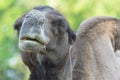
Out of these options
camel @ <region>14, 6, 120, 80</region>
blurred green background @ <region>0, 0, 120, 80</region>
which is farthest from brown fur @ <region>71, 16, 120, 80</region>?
blurred green background @ <region>0, 0, 120, 80</region>

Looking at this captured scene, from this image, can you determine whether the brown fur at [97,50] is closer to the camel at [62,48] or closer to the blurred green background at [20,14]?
the camel at [62,48]

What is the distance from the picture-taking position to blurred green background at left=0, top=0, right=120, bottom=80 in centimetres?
597

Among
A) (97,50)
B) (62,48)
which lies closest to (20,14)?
(97,50)

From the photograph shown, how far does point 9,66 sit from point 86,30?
2682 millimetres

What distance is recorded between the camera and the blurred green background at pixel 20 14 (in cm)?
597

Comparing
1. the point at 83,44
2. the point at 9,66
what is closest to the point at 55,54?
the point at 83,44

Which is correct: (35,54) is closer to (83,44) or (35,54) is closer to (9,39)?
(83,44)

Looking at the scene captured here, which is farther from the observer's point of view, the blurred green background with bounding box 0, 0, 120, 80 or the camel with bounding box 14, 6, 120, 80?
the blurred green background with bounding box 0, 0, 120, 80

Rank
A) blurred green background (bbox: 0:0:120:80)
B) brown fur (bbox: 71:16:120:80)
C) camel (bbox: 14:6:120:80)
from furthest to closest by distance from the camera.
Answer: blurred green background (bbox: 0:0:120:80) → brown fur (bbox: 71:16:120:80) → camel (bbox: 14:6:120:80)

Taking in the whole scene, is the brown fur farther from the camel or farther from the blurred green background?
the blurred green background

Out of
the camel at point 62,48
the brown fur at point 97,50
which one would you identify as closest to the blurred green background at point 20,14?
the brown fur at point 97,50

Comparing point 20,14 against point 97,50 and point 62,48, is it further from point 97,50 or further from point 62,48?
point 62,48

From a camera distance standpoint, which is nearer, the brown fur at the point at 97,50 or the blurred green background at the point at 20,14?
the brown fur at the point at 97,50

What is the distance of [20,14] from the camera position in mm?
6012
